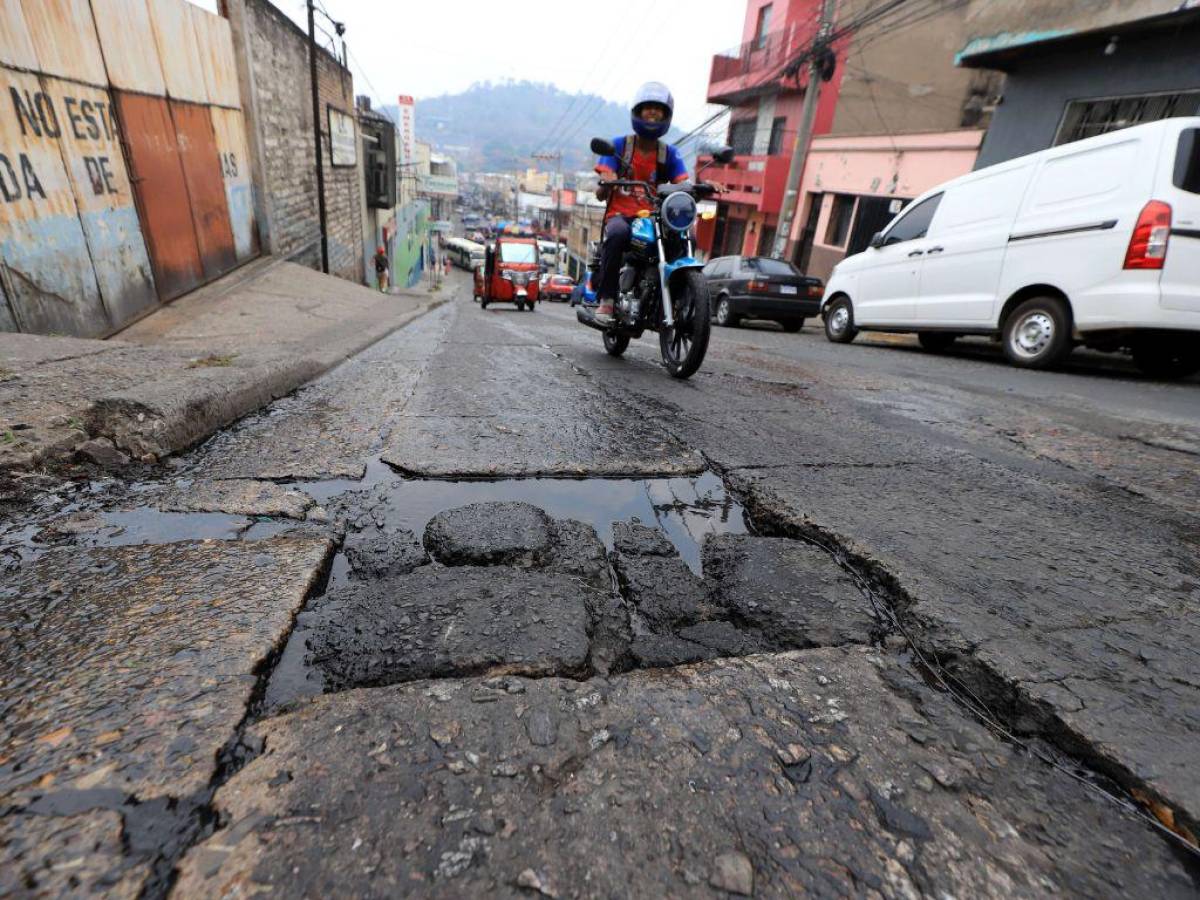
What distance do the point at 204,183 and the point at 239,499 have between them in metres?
7.95

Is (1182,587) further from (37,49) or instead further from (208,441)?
(37,49)

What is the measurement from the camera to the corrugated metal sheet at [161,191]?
5828 millimetres

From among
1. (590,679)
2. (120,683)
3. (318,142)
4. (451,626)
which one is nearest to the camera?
(120,683)

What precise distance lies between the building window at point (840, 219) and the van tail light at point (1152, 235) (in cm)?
1181

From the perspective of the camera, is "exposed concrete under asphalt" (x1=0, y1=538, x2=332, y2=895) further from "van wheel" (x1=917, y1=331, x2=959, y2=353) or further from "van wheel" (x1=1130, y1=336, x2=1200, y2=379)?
"van wheel" (x1=917, y1=331, x2=959, y2=353)

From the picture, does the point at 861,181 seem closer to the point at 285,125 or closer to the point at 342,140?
the point at 285,125

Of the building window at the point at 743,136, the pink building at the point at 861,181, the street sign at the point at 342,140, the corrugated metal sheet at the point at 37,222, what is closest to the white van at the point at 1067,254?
the pink building at the point at 861,181

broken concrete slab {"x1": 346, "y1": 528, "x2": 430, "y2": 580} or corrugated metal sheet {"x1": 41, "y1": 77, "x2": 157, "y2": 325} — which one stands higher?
corrugated metal sheet {"x1": 41, "y1": 77, "x2": 157, "y2": 325}

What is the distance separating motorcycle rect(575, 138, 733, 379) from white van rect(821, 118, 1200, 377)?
3109mm

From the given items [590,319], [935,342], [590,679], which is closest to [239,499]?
[590,679]

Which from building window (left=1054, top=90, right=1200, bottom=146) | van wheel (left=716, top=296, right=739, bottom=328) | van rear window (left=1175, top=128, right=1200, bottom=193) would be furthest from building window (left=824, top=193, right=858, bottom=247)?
van rear window (left=1175, top=128, right=1200, bottom=193)

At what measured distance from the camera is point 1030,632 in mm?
1273

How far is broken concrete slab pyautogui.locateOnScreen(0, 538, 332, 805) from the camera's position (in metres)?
0.88

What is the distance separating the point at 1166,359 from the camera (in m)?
5.22
